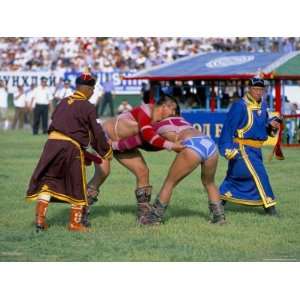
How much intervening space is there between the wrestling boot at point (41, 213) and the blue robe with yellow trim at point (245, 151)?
2.46m

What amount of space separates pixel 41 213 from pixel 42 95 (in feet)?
66.7

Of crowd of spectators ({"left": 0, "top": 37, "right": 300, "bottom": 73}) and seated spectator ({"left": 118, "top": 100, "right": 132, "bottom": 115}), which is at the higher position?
crowd of spectators ({"left": 0, "top": 37, "right": 300, "bottom": 73})

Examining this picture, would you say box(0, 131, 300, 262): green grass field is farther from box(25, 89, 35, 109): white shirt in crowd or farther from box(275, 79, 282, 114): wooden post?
box(25, 89, 35, 109): white shirt in crowd

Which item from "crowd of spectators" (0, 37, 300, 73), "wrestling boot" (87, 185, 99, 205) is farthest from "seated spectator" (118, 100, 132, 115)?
"wrestling boot" (87, 185, 99, 205)

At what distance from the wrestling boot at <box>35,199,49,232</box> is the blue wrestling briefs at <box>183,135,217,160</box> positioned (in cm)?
155

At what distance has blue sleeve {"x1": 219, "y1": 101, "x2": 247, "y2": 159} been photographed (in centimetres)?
1116

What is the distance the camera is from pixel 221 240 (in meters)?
9.27

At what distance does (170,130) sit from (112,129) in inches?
24.1

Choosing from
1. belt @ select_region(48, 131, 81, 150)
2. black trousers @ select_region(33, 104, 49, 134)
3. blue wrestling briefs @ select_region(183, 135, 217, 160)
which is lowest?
black trousers @ select_region(33, 104, 49, 134)

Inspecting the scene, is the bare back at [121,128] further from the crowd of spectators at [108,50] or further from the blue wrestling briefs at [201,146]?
the crowd of spectators at [108,50]

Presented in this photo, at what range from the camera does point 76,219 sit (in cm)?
972

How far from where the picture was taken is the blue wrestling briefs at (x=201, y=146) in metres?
9.89

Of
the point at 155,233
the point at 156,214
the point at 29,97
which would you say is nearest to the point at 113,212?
the point at 156,214

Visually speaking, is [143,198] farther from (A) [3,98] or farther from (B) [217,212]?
(A) [3,98]
